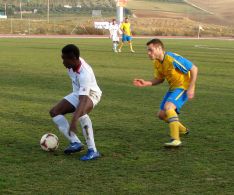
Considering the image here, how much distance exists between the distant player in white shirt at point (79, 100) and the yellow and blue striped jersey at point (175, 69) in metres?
1.24

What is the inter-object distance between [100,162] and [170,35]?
174 feet

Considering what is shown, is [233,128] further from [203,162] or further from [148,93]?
[148,93]

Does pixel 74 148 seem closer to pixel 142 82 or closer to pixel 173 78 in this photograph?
pixel 142 82

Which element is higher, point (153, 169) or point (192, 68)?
point (192, 68)

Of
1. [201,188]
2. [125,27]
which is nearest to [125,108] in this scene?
[201,188]

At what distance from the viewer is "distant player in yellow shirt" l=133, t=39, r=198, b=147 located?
22.3ft

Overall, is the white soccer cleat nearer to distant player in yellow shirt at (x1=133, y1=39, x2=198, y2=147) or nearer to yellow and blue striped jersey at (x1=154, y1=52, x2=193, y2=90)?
distant player in yellow shirt at (x1=133, y1=39, x2=198, y2=147)

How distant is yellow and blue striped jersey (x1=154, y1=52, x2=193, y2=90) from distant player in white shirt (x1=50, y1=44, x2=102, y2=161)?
1.24 metres

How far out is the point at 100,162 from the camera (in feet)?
20.2

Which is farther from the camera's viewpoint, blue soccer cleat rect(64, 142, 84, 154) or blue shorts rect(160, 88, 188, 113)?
blue shorts rect(160, 88, 188, 113)

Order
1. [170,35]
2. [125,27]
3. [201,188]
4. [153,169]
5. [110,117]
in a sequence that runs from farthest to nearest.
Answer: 1. [170,35]
2. [125,27]
3. [110,117]
4. [153,169]
5. [201,188]

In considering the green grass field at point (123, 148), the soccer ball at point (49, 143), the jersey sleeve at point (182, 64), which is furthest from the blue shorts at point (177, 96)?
the soccer ball at point (49, 143)

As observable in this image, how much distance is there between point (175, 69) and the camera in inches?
273

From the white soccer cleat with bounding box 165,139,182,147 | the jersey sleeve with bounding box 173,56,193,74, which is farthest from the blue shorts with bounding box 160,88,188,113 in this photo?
the white soccer cleat with bounding box 165,139,182,147
